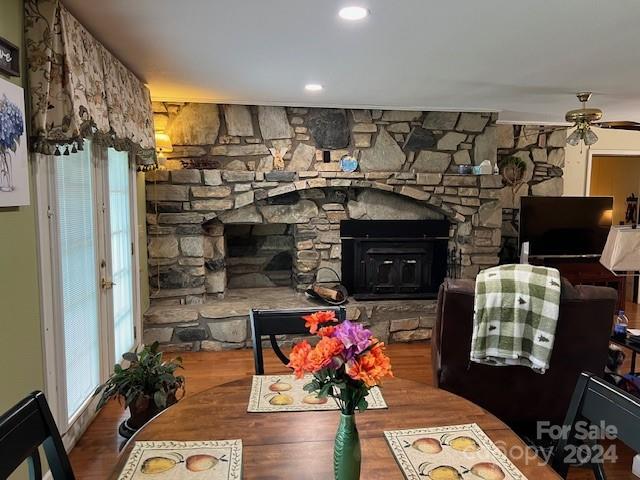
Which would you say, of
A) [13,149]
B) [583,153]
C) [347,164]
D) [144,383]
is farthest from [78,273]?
[583,153]

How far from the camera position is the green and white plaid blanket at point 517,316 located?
2.24 meters

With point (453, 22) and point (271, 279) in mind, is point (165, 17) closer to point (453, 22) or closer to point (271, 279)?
point (453, 22)

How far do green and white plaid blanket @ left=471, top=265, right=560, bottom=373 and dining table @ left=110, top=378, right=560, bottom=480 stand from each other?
79cm

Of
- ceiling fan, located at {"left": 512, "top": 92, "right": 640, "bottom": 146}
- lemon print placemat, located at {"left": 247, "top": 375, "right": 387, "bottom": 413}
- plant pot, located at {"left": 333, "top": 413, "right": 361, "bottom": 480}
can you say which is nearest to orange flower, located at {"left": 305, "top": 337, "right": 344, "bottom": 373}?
plant pot, located at {"left": 333, "top": 413, "right": 361, "bottom": 480}

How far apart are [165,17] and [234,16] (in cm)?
35

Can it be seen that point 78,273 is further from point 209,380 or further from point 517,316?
point 517,316

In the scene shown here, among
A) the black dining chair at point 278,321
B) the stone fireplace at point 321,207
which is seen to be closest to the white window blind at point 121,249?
the stone fireplace at point 321,207

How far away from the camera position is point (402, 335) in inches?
175

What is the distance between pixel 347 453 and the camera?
1.05 metres

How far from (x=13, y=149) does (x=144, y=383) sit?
4.42ft

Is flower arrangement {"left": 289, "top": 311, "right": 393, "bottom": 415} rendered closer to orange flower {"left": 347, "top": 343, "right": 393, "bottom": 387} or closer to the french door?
orange flower {"left": 347, "top": 343, "right": 393, "bottom": 387}

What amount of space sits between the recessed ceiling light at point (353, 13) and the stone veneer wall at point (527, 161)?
3.61m

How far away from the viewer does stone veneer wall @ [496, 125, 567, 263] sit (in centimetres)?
530

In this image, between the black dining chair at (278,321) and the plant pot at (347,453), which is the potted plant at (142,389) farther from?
the plant pot at (347,453)
